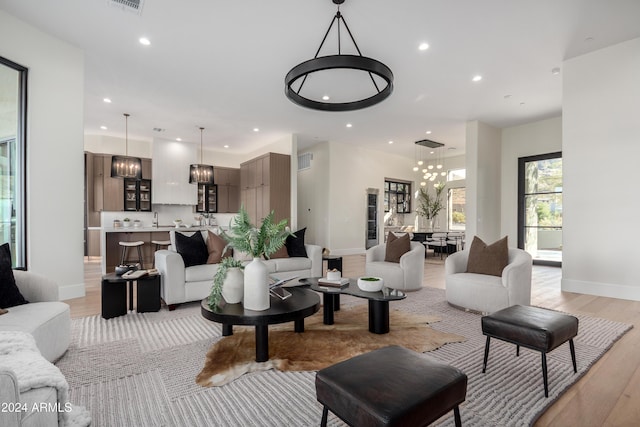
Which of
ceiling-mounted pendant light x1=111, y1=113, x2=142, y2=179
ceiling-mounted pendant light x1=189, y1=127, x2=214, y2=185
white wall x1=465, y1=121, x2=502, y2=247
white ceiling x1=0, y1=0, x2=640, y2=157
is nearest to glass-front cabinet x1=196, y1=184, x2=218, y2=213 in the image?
ceiling-mounted pendant light x1=189, y1=127, x2=214, y2=185

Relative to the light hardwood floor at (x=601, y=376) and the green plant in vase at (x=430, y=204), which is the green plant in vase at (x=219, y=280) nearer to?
the light hardwood floor at (x=601, y=376)

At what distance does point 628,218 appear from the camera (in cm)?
425

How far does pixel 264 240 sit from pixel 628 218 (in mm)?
4871

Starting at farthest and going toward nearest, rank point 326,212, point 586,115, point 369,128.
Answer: point 326,212, point 369,128, point 586,115

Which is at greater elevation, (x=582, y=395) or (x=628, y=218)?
(x=628, y=218)

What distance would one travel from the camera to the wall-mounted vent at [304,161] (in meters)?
9.96

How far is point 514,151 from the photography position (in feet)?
25.6

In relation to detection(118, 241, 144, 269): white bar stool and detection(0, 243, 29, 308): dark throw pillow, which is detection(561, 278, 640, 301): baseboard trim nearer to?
detection(0, 243, 29, 308): dark throw pillow

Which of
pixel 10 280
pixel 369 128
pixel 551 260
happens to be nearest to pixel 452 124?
pixel 369 128

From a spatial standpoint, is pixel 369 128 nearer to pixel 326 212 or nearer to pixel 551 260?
pixel 326 212

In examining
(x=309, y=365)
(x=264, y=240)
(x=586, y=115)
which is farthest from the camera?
(x=586, y=115)

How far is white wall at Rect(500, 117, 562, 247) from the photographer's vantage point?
7.28m

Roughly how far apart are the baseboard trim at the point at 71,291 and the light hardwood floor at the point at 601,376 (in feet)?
0.39

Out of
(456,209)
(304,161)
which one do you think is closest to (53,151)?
(304,161)
